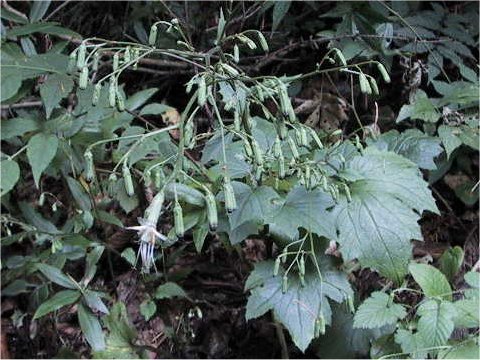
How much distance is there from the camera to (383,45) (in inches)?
92.4

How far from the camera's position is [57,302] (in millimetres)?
2025

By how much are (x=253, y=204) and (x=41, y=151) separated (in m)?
0.77

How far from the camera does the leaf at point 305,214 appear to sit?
5.25ft

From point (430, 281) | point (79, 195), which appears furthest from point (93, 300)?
point (430, 281)

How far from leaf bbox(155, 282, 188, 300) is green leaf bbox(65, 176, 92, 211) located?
16.3 inches

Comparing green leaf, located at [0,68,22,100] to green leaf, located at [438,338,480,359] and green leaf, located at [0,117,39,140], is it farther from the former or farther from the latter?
green leaf, located at [438,338,480,359]

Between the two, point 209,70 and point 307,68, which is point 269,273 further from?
point 307,68

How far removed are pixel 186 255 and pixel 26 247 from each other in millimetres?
786

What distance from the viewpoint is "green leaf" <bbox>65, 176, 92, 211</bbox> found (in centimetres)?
225

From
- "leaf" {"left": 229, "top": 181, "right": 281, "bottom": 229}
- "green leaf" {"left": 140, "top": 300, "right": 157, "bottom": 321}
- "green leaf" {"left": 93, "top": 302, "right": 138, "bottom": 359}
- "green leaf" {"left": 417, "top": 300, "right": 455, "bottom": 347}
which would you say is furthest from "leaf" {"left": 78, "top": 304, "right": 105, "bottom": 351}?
"green leaf" {"left": 417, "top": 300, "right": 455, "bottom": 347}

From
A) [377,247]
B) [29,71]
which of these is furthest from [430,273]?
[29,71]

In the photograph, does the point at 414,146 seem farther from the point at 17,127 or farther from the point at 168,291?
the point at 17,127

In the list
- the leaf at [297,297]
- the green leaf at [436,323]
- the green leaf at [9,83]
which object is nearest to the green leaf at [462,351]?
the green leaf at [436,323]

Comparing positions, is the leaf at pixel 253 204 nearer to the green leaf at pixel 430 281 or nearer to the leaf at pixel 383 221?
the leaf at pixel 383 221
